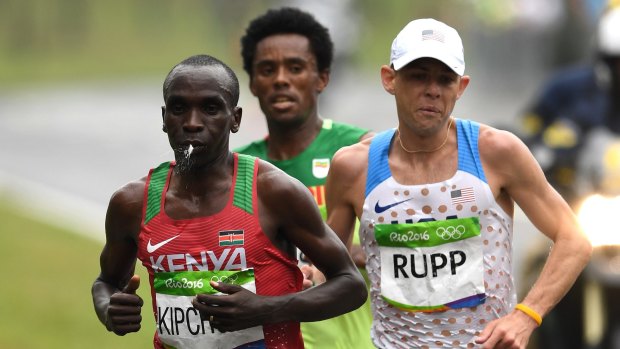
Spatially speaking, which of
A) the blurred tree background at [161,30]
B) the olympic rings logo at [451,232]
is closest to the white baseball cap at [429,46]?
the olympic rings logo at [451,232]

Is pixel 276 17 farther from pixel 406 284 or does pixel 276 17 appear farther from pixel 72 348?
pixel 72 348

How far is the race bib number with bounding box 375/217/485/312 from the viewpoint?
680 cm

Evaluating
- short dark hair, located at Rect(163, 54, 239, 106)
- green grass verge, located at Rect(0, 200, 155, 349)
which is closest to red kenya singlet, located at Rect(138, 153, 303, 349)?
short dark hair, located at Rect(163, 54, 239, 106)

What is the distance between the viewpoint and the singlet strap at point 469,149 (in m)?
6.84

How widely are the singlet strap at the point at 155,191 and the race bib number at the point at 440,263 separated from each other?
1.00m

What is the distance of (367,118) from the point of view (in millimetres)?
26938

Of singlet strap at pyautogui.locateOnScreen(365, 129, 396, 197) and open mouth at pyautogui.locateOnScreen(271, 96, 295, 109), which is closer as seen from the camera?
singlet strap at pyautogui.locateOnScreen(365, 129, 396, 197)

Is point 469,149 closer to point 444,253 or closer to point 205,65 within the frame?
point 444,253

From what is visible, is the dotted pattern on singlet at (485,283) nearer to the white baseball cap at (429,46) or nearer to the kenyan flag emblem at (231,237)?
the white baseball cap at (429,46)

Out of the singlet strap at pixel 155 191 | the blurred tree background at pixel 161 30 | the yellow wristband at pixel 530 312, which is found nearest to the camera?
the singlet strap at pixel 155 191

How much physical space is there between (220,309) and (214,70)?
3.06 ft

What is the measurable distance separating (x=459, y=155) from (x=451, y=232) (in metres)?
0.33

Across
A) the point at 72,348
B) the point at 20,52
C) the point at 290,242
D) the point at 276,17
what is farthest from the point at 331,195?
the point at 20,52

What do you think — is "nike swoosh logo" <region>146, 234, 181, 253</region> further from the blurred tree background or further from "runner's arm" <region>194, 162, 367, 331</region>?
the blurred tree background
